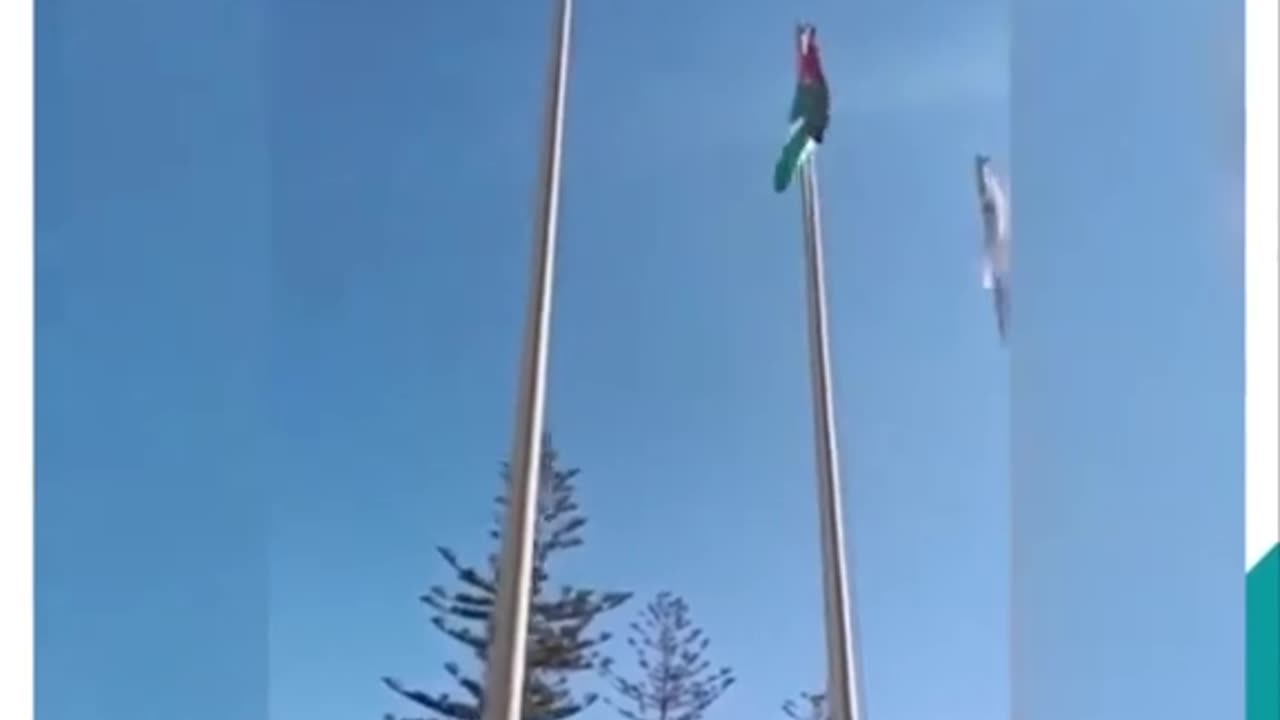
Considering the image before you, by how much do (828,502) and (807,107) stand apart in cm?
98

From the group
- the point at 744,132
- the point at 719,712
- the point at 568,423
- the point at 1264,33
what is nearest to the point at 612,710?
the point at 719,712

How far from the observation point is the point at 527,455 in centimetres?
333

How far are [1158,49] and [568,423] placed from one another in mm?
1549

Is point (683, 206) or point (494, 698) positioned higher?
point (683, 206)

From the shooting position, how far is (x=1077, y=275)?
3.72 m

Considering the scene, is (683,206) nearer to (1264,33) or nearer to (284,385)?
(284,385)

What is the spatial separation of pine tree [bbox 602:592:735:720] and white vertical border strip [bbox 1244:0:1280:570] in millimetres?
1648

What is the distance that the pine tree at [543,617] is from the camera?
438 centimetres

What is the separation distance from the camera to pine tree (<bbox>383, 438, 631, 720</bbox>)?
4.38 meters

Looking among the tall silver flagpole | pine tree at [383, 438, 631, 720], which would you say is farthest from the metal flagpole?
pine tree at [383, 438, 631, 720]
